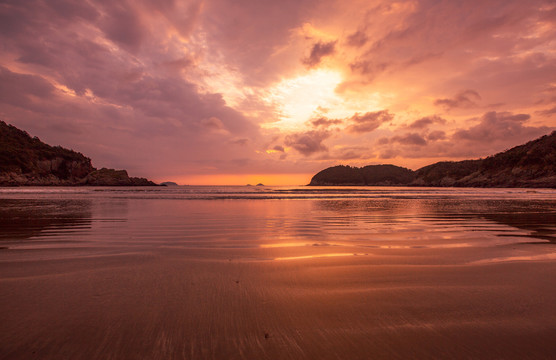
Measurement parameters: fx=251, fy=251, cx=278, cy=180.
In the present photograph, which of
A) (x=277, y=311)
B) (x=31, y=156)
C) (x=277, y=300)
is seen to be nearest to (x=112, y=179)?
(x=31, y=156)

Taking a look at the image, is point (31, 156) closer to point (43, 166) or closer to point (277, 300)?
point (43, 166)

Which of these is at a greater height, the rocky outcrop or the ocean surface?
the rocky outcrop

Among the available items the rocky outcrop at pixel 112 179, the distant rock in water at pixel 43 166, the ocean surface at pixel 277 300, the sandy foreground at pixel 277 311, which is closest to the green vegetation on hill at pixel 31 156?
the distant rock in water at pixel 43 166

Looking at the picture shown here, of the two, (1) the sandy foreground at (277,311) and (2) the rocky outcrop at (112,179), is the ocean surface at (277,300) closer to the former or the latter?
(1) the sandy foreground at (277,311)

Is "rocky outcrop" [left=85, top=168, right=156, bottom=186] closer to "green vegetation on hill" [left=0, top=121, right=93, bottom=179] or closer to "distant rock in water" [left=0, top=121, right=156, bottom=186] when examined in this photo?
"distant rock in water" [left=0, top=121, right=156, bottom=186]

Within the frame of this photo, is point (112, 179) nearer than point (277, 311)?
No

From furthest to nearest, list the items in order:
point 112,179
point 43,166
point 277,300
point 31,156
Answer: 1. point 112,179
2. point 43,166
3. point 31,156
4. point 277,300

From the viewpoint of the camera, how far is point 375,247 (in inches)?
228

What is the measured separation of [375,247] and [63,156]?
5367 inches

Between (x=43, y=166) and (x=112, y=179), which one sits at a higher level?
(x=43, y=166)

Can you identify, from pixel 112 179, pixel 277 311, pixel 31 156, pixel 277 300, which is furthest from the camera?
pixel 112 179

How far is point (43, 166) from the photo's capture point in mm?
95125

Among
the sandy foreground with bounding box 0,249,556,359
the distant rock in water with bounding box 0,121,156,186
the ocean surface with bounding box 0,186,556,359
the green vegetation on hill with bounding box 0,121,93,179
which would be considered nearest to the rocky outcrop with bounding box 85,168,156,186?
the distant rock in water with bounding box 0,121,156,186

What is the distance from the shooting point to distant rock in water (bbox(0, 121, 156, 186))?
80438 millimetres
